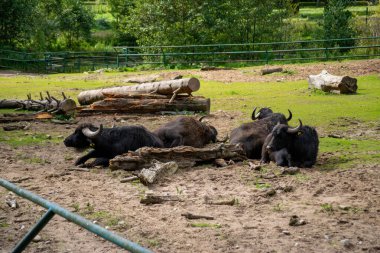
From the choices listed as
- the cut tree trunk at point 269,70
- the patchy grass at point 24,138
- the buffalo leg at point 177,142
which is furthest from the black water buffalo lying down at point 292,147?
the cut tree trunk at point 269,70

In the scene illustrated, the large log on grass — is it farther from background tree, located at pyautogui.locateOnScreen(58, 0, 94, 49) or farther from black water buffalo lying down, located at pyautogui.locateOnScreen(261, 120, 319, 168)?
background tree, located at pyautogui.locateOnScreen(58, 0, 94, 49)

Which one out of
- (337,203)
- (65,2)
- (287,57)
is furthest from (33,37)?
(337,203)

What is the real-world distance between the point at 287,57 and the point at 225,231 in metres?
30.8

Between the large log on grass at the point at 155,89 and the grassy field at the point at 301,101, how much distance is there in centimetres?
168

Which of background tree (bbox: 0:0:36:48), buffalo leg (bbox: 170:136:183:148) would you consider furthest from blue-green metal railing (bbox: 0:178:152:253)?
background tree (bbox: 0:0:36:48)

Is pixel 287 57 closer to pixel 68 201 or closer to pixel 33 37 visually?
pixel 33 37

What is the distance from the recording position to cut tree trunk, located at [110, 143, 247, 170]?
1236 cm

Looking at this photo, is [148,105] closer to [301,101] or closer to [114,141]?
[301,101]

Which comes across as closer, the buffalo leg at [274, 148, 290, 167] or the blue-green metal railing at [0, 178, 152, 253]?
the blue-green metal railing at [0, 178, 152, 253]

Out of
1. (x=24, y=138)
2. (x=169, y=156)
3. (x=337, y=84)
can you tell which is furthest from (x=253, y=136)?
(x=337, y=84)

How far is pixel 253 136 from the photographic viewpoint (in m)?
14.2

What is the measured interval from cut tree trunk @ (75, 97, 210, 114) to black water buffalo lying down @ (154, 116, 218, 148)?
191 inches

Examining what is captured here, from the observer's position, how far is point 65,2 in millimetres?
58375

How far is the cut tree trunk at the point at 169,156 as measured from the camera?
1236 cm
